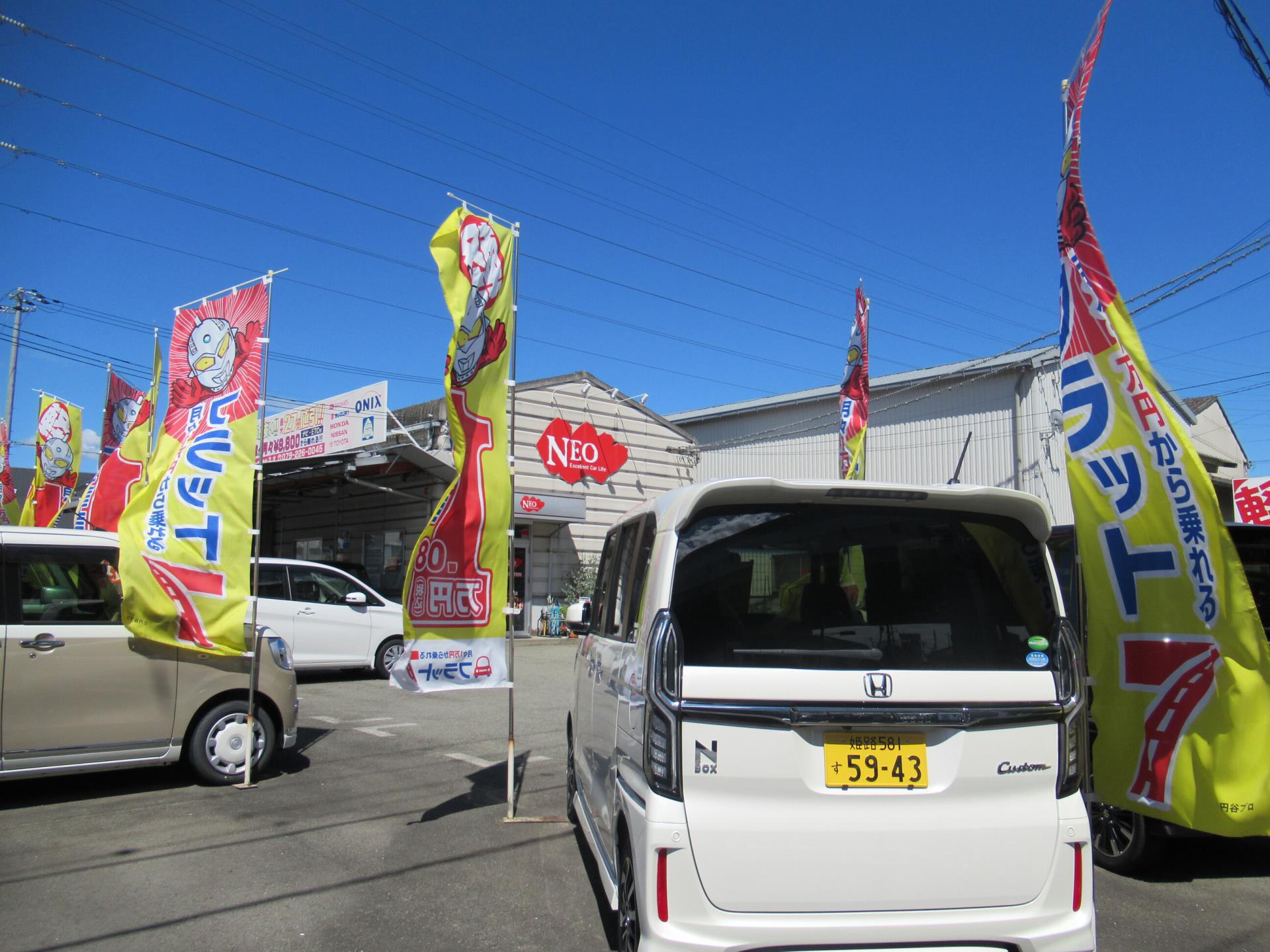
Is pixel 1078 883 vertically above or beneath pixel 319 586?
beneath

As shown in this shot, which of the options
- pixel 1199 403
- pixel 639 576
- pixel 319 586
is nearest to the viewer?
pixel 639 576

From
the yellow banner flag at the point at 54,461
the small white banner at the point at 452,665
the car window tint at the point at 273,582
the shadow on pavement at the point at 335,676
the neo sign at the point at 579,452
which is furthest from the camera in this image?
the neo sign at the point at 579,452

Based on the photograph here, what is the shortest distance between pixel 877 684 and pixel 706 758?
634mm

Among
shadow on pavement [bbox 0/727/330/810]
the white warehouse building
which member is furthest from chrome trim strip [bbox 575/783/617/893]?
the white warehouse building

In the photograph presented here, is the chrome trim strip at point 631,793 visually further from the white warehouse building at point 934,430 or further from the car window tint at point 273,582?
the white warehouse building at point 934,430

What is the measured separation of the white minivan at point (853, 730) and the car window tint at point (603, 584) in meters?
1.42

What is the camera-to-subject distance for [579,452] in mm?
22562

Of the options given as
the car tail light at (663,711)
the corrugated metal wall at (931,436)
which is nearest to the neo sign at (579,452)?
the corrugated metal wall at (931,436)

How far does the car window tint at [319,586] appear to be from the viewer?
42.6 ft

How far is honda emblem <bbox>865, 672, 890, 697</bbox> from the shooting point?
10.2 ft

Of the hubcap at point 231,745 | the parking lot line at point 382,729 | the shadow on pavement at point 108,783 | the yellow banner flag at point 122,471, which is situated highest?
the yellow banner flag at point 122,471

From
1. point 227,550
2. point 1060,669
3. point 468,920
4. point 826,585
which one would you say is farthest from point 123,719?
point 1060,669

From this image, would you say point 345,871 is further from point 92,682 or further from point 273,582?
point 273,582

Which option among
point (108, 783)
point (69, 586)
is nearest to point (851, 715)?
point (69, 586)
